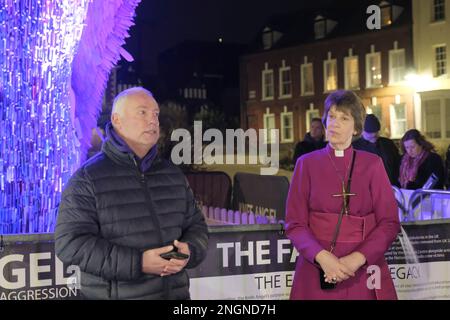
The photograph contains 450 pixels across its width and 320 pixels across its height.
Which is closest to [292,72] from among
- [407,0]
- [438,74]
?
[407,0]

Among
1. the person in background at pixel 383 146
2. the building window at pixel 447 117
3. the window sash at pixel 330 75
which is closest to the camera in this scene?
the person in background at pixel 383 146

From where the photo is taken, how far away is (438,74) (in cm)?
2211

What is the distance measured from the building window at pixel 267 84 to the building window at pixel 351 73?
446 centimetres

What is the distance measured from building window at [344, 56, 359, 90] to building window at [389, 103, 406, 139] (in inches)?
98.8

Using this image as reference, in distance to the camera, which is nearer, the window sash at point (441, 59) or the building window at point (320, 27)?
the window sash at point (441, 59)

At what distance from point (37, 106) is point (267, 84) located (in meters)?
27.7

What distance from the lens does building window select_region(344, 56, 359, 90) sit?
2663 centimetres

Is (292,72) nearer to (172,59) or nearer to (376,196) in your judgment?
(172,59)

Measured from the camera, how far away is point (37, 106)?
3574mm

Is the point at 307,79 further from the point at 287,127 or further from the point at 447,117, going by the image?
the point at 447,117

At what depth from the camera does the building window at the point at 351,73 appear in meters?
26.6

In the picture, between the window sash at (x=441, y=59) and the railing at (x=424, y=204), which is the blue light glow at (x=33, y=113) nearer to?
the railing at (x=424, y=204)

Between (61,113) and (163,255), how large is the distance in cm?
172

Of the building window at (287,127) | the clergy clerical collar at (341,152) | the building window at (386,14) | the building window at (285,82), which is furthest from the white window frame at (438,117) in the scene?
the clergy clerical collar at (341,152)
